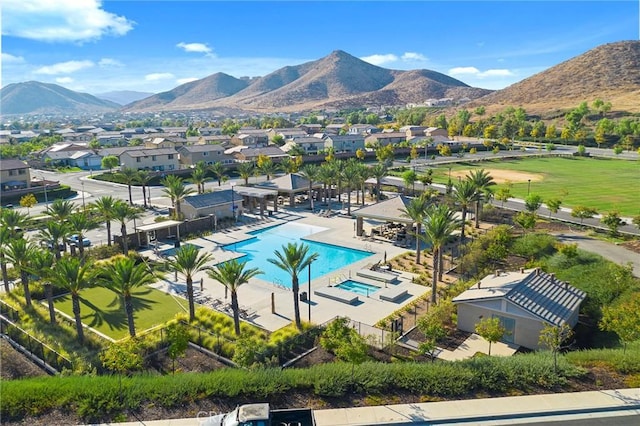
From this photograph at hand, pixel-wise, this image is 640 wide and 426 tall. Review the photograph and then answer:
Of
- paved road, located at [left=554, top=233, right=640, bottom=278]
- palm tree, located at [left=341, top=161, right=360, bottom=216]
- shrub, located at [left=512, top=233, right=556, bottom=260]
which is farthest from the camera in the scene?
palm tree, located at [left=341, top=161, right=360, bottom=216]

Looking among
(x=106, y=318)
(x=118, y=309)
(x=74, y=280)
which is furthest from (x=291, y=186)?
(x=74, y=280)

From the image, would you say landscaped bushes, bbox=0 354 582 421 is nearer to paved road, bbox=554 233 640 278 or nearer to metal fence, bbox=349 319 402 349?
metal fence, bbox=349 319 402 349

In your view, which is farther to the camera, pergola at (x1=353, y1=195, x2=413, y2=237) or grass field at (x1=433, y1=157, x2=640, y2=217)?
grass field at (x1=433, y1=157, x2=640, y2=217)

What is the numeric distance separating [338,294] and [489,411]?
16.6 meters

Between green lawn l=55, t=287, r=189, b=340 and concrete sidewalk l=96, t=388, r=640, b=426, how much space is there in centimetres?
1332

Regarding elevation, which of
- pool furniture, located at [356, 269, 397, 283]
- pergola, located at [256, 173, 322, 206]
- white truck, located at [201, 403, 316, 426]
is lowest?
pool furniture, located at [356, 269, 397, 283]

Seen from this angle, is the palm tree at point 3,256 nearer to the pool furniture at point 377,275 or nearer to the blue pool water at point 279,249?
the blue pool water at point 279,249

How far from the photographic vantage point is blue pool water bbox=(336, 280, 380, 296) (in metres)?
→ 34.3

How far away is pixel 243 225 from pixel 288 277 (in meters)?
15.9

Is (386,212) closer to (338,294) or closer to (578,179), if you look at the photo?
(338,294)

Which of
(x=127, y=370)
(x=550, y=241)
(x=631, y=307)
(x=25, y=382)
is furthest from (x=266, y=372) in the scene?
(x=550, y=241)

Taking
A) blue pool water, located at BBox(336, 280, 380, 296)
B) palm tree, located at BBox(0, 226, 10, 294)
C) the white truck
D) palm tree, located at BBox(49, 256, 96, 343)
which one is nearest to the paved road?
blue pool water, located at BBox(336, 280, 380, 296)

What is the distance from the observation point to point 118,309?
103ft

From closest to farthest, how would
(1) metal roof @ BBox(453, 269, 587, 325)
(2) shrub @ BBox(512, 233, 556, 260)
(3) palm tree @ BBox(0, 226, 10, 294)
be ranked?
(1) metal roof @ BBox(453, 269, 587, 325) < (3) palm tree @ BBox(0, 226, 10, 294) < (2) shrub @ BBox(512, 233, 556, 260)
